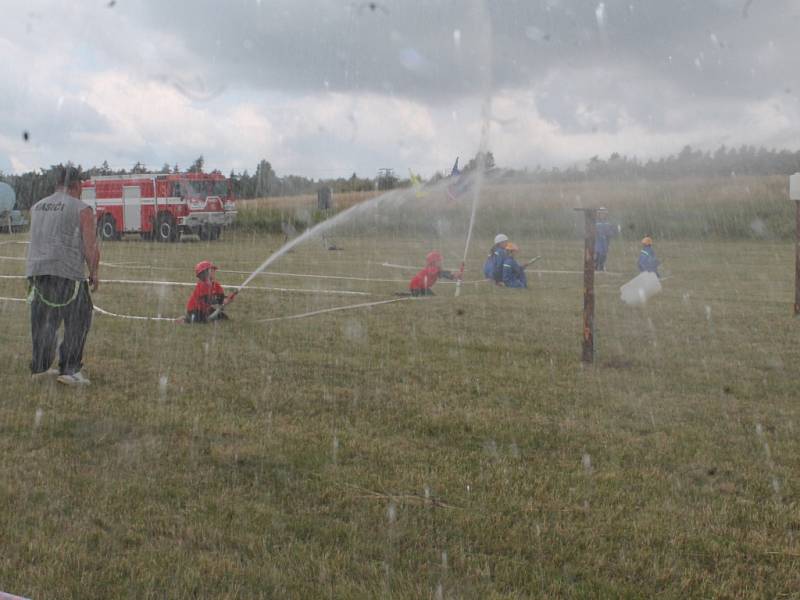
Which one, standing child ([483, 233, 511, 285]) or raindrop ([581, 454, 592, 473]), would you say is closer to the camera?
raindrop ([581, 454, 592, 473])

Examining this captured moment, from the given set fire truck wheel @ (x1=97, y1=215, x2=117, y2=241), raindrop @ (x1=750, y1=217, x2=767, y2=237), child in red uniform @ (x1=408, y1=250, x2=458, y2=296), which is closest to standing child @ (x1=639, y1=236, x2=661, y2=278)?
child in red uniform @ (x1=408, y1=250, x2=458, y2=296)

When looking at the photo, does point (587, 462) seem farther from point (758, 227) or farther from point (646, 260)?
point (758, 227)

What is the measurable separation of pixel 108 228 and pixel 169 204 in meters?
3.72

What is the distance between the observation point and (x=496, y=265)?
16297 mm

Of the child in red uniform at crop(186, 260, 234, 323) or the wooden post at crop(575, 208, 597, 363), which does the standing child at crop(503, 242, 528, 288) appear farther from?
the wooden post at crop(575, 208, 597, 363)

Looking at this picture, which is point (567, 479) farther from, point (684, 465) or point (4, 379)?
point (4, 379)

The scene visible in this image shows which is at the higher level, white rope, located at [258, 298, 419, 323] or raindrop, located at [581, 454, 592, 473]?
white rope, located at [258, 298, 419, 323]

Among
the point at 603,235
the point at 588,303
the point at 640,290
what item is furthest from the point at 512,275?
the point at 588,303

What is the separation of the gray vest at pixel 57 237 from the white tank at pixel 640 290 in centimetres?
911

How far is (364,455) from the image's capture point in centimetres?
512

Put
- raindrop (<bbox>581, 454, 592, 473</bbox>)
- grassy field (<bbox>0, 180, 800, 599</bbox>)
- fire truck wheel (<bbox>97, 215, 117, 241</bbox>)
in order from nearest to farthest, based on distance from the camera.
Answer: grassy field (<bbox>0, 180, 800, 599</bbox>) → raindrop (<bbox>581, 454, 592, 473</bbox>) → fire truck wheel (<bbox>97, 215, 117, 241</bbox>)

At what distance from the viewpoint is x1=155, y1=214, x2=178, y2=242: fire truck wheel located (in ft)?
109

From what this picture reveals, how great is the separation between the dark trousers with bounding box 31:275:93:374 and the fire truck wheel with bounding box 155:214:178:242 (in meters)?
27.1

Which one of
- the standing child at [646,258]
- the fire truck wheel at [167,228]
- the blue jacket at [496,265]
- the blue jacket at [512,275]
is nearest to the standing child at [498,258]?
the blue jacket at [496,265]
